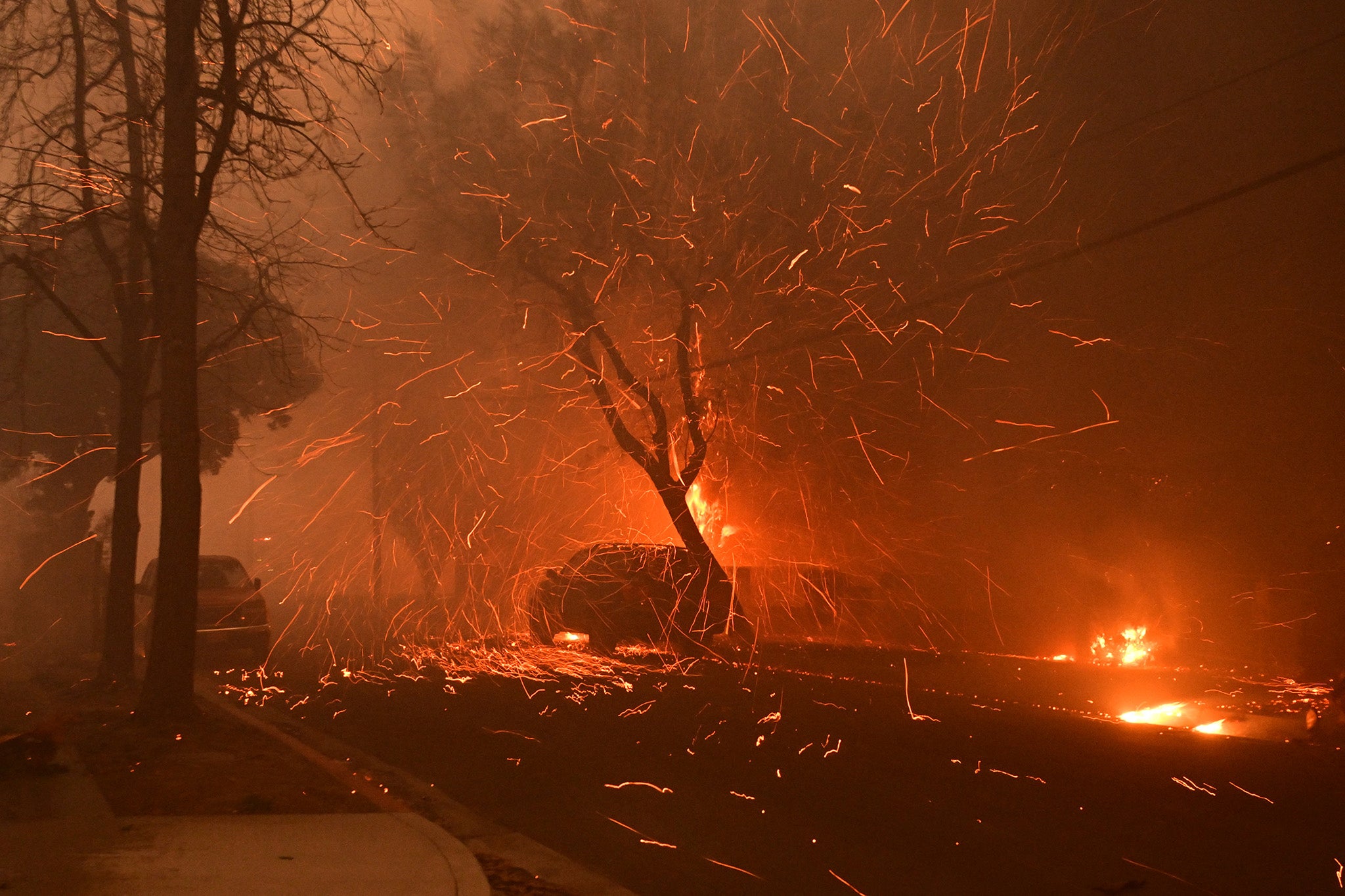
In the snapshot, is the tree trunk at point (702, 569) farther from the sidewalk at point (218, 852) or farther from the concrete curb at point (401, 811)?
the sidewalk at point (218, 852)

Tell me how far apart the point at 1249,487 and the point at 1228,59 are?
6.15m

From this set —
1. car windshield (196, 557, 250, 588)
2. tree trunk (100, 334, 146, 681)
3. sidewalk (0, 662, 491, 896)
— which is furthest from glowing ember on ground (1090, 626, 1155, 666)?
car windshield (196, 557, 250, 588)

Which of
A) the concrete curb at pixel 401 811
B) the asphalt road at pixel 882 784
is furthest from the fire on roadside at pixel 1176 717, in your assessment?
the concrete curb at pixel 401 811

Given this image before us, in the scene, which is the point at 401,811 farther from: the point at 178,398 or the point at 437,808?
the point at 178,398

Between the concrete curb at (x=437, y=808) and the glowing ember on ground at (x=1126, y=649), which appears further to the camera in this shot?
the glowing ember on ground at (x=1126, y=649)

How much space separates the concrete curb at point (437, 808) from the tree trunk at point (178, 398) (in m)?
1.08

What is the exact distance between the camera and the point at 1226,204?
574 inches

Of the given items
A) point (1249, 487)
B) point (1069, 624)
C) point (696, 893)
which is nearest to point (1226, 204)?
point (1249, 487)

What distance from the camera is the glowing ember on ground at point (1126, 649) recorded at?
14781 millimetres

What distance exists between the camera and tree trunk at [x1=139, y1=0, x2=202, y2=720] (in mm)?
9305

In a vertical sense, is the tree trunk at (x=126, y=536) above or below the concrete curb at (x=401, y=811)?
above

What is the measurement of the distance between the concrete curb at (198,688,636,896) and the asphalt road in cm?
17

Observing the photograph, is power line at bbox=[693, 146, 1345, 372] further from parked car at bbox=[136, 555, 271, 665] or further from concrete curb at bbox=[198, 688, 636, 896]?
concrete curb at bbox=[198, 688, 636, 896]

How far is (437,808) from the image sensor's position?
7.18 m
